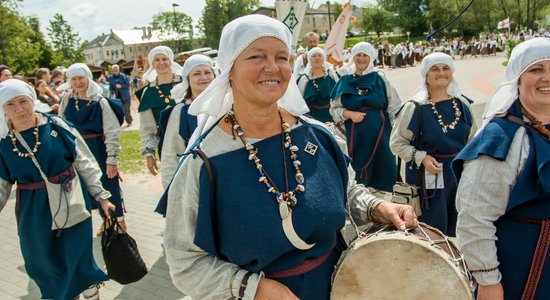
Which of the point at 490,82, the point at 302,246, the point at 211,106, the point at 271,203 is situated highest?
the point at 211,106

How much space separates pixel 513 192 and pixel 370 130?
3376 millimetres

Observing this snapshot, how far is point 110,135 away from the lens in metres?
5.42

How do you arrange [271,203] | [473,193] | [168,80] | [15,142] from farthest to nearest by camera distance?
[168,80], [15,142], [473,193], [271,203]

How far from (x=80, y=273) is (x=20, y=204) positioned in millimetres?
774

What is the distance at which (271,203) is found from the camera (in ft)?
5.90

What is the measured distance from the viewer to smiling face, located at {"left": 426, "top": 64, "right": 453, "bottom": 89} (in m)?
4.19

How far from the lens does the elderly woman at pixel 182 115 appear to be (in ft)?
14.0

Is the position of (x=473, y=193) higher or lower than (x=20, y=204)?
higher

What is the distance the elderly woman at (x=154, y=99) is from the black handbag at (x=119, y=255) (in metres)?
1.47

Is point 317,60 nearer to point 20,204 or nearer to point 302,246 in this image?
point 20,204

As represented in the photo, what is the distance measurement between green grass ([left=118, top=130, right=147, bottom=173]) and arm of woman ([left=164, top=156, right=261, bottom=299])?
804cm

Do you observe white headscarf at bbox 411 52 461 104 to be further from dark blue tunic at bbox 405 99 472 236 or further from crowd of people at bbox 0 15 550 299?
crowd of people at bbox 0 15 550 299

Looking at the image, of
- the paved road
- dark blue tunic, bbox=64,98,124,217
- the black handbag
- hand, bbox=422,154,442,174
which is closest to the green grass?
the paved road

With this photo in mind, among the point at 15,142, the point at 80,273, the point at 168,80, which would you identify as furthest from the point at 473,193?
the point at 168,80
